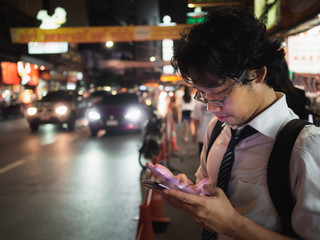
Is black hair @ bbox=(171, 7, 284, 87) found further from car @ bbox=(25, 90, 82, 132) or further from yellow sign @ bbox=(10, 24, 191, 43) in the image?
car @ bbox=(25, 90, 82, 132)

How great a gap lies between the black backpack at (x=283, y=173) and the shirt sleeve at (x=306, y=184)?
27mm

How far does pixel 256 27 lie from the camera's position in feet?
4.07

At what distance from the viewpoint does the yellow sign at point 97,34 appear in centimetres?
1416

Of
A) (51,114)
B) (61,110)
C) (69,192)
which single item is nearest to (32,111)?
(51,114)

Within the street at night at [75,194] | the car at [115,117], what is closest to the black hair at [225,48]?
the street at night at [75,194]

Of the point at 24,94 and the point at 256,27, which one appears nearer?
the point at 256,27

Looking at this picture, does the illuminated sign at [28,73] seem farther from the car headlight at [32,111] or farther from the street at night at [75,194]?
the street at night at [75,194]

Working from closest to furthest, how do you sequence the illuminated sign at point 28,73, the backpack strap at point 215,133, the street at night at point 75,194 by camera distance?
1. the backpack strap at point 215,133
2. the street at night at point 75,194
3. the illuminated sign at point 28,73

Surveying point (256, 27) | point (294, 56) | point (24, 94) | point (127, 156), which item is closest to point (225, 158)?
point (256, 27)

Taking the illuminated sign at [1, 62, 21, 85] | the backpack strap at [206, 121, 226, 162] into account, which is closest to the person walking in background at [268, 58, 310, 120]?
the backpack strap at [206, 121, 226, 162]

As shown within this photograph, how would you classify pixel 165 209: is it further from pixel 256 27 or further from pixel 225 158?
pixel 256 27

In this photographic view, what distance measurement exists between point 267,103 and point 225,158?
0.33m

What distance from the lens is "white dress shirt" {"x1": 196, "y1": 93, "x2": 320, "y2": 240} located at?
1063 millimetres

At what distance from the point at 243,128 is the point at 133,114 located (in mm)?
11108
